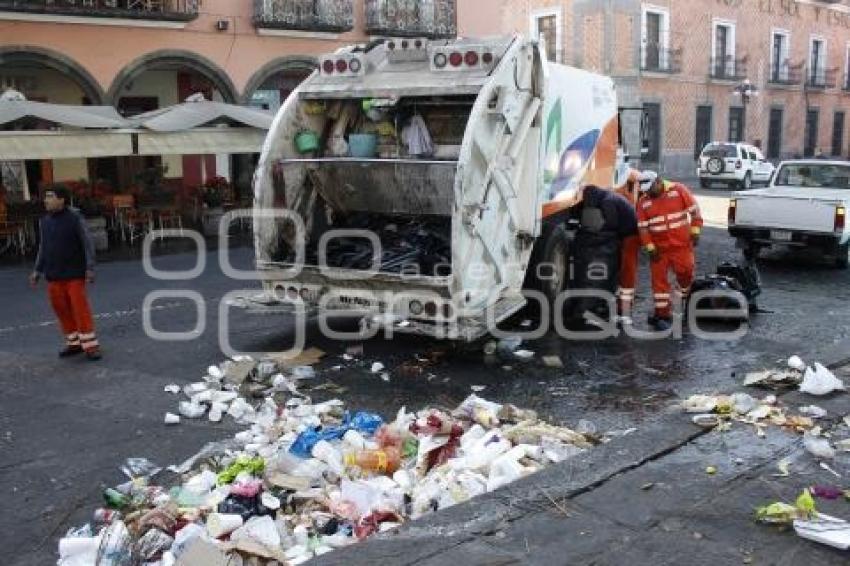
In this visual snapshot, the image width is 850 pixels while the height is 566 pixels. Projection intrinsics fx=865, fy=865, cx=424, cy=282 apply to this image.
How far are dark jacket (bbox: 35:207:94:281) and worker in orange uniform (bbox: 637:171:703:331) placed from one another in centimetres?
521

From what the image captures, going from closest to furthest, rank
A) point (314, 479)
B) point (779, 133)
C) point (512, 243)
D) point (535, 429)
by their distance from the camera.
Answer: point (314, 479)
point (535, 429)
point (512, 243)
point (779, 133)

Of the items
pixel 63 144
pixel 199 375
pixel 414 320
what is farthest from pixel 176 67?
pixel 414 320

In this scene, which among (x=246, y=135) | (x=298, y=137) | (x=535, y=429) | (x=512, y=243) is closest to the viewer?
(x=535, y=429)

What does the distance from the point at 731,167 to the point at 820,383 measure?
80.3 feet

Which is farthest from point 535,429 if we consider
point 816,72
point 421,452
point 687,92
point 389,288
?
point 816,72

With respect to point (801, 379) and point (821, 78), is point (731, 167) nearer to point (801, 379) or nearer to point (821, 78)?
point (821, 78)

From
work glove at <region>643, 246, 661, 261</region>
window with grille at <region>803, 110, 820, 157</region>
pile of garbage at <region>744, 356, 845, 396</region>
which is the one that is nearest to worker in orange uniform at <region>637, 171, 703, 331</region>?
work glove at <region>643, 246, 661, 261</region>

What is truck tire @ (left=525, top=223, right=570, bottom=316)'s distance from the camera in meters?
8.70

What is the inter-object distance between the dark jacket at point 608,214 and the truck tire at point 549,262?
29 cm

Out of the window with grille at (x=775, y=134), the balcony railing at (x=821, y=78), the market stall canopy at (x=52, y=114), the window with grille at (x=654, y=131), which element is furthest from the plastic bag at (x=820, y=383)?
→ the balcony railing at (x=821, y=78)

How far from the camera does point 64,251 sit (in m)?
7.62

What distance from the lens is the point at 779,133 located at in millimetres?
42344

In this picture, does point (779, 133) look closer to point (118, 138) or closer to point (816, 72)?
point (816, 72)

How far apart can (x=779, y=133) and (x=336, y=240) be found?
39193 millimetres
